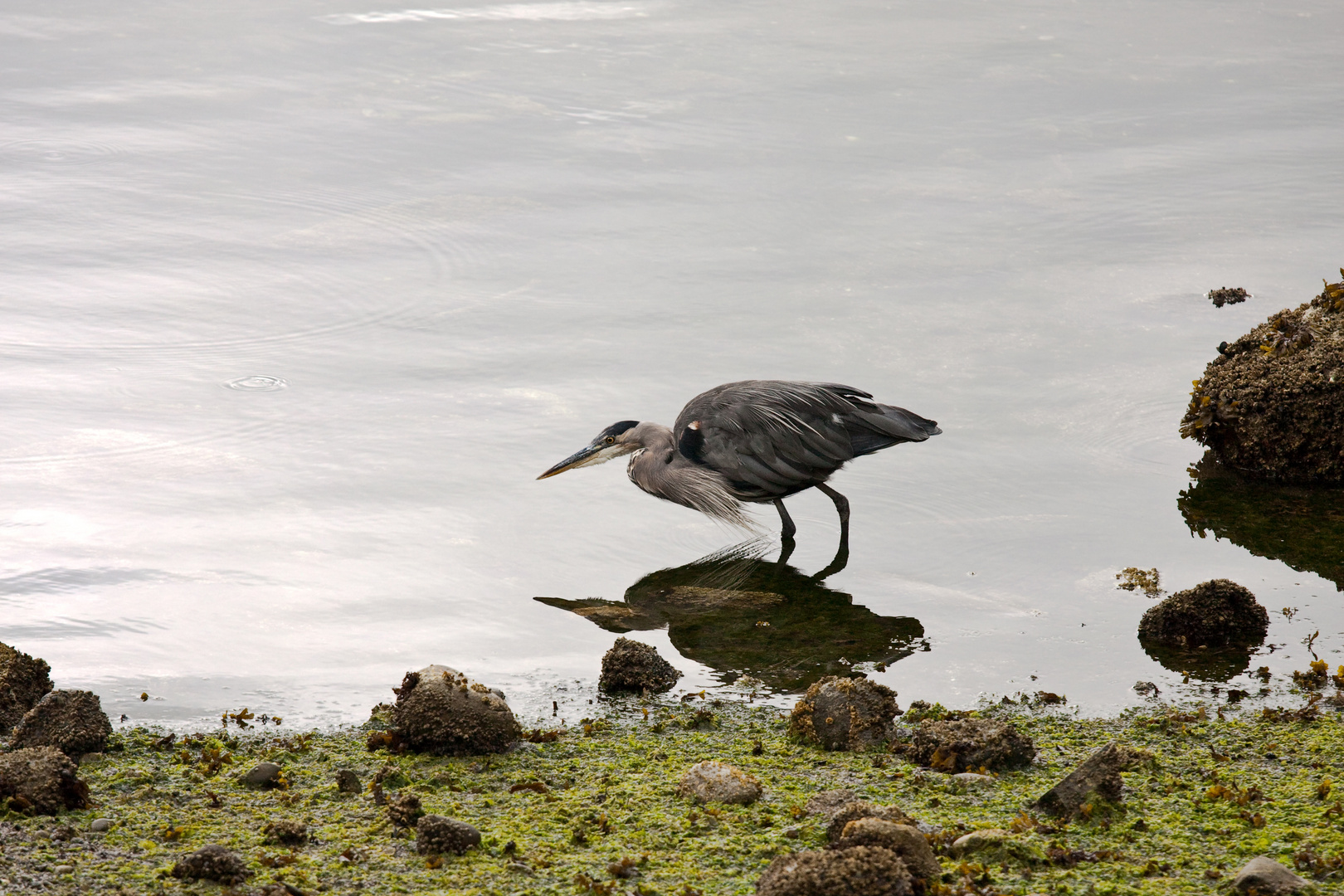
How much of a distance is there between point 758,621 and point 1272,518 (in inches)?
99.4

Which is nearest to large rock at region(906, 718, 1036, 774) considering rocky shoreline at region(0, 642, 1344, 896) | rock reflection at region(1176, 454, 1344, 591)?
rocky shoreline at region(0, 642, 1344, 896)

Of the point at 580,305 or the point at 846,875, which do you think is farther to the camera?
the point at 580,305

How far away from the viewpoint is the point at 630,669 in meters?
4.86

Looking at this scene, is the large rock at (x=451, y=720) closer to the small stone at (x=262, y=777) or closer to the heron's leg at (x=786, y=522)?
the small stone at (x=262, y=777)

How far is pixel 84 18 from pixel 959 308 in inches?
435

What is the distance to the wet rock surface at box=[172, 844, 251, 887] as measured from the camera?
3.32m

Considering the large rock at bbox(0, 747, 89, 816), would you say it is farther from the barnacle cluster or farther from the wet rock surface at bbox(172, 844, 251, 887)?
the barnacle cluster

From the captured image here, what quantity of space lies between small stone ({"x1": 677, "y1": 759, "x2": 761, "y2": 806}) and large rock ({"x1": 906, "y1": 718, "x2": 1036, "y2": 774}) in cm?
56

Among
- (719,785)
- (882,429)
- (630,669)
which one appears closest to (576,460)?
(882,429)

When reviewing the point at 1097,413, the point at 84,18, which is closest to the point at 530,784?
the point at 1097,413

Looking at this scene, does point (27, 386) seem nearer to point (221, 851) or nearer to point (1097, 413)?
point (221, 851)

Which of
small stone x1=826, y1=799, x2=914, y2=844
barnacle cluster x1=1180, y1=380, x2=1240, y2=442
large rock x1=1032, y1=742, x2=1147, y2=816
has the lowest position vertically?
small stone x1=826, y1=799, x2=914, y2=844

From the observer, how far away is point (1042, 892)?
128 inches

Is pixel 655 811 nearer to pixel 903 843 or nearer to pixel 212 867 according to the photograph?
pixel 903 843
